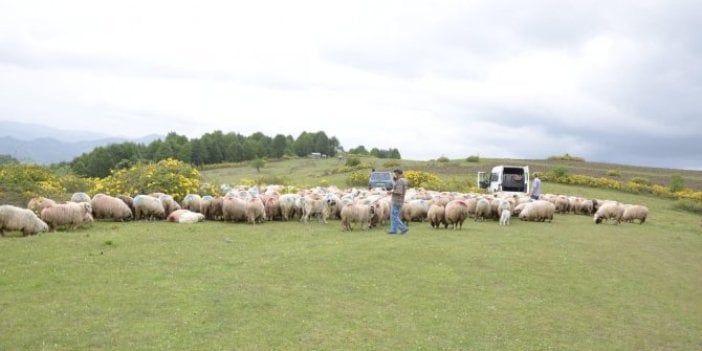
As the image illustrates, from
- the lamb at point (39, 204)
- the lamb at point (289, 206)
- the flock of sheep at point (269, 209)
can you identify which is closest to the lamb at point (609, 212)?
the flock of sheep at point (269, 209)

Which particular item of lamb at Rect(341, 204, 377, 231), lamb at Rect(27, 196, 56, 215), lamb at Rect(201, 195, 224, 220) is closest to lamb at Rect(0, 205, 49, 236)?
lamb at Rect(27, 196, 56, 215)

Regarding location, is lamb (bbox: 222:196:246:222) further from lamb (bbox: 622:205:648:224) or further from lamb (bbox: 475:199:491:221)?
lamb (bbox: 622:205:648:224)

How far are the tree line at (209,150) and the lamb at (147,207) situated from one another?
63939mm

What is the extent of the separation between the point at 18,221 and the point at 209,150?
106596mm

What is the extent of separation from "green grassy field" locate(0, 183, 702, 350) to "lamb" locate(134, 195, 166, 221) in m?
2.86

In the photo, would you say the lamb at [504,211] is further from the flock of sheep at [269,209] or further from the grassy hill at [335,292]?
the grassy hill at [335,292]

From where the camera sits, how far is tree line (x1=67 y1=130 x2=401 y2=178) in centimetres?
9325

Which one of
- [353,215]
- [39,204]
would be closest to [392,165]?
[353,215]

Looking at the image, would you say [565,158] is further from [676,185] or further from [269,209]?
[269,209]

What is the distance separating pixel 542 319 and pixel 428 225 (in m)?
12.2

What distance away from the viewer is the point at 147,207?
68.9 ft

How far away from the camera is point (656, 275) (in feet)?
47.7

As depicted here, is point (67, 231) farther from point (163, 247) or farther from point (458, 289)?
point (458, 289)

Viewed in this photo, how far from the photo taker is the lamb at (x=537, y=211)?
84.7 feet
